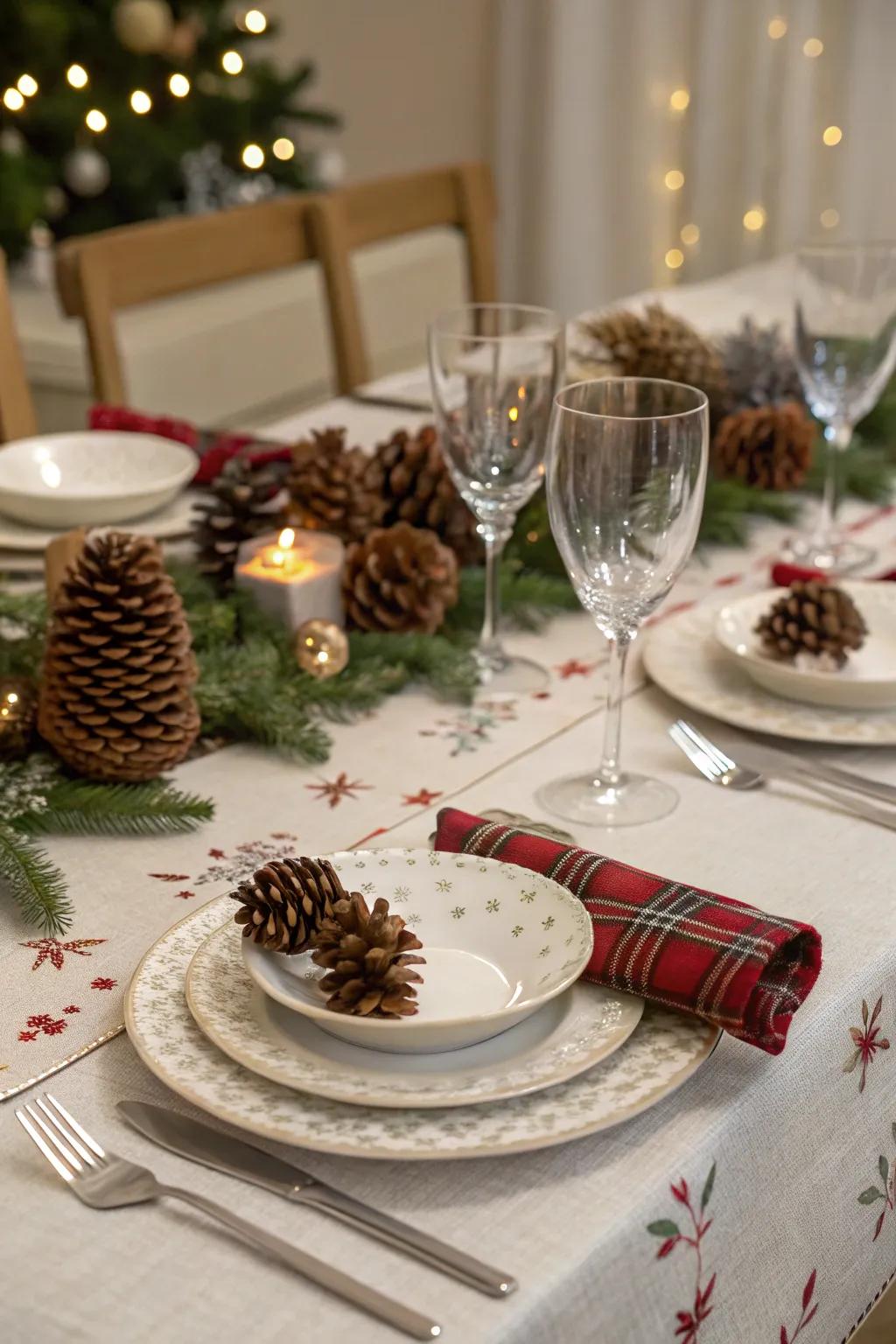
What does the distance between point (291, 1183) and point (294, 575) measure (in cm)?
53

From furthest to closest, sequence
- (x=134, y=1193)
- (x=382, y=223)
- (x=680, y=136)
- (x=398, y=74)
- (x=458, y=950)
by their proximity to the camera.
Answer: (x=398, y=74)
(x=680, y=136)
(x=382, y=223)
(x=458, y=950)
(x=134, y=1193)

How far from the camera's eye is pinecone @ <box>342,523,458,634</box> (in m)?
0.99

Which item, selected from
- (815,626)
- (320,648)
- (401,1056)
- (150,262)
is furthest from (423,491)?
(150,262)

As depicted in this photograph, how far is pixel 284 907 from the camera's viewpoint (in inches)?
23.2

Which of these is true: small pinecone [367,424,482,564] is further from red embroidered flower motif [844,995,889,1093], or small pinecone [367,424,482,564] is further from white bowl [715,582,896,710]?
red embroidered flower motif [844,995,889,1093]

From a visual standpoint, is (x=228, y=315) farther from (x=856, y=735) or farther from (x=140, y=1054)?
(x=140, y=1054)

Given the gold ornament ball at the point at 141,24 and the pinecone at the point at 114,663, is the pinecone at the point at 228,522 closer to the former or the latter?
the pinecone at the point at 114,663

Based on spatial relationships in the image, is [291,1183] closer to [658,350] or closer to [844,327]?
[844,327]

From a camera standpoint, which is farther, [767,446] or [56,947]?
[767,446]

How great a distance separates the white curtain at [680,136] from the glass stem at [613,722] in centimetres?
248

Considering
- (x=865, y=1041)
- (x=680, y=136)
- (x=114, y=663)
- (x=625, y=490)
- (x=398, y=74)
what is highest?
(x=398, y=74)

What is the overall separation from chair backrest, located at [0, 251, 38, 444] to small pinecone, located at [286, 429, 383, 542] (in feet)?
1.77

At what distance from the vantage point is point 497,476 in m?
0.94

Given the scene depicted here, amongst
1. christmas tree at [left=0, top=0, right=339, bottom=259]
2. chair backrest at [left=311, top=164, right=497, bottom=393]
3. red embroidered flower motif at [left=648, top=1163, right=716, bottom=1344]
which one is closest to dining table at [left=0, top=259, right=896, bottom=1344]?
red embroidered flower motif at [left=648, top=1163, right=716, bottom=1344]
